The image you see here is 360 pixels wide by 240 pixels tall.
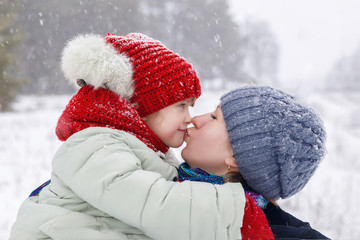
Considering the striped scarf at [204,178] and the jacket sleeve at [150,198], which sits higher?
the striped scarf at [204,178]

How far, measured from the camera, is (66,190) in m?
1.60

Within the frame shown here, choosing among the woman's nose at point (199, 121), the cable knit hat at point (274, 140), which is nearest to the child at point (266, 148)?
the cable knit hat at point (274, 140)

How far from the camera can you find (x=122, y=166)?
146 centimetres

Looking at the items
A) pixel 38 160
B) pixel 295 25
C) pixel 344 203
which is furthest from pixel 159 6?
pixel 295 25

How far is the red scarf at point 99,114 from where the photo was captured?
1739mm

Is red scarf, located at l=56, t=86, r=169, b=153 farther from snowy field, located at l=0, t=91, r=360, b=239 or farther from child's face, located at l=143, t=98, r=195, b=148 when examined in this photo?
snowy field, located at l=0, t=91, r=360, b=239

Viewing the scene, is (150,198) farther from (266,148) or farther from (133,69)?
(133,69)

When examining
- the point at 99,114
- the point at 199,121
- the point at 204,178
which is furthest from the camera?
the point at 199,121

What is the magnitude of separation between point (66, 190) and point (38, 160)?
633cm

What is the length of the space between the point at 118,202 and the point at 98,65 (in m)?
0.87

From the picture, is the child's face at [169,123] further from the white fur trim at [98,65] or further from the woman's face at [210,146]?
the white fur trim at [98,65]

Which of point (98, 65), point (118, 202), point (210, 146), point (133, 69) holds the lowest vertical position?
point (118, 202)

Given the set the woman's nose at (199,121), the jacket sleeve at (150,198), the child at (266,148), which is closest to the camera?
the jacket sleeve at (150,198)

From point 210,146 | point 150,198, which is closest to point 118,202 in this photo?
point 150,198
